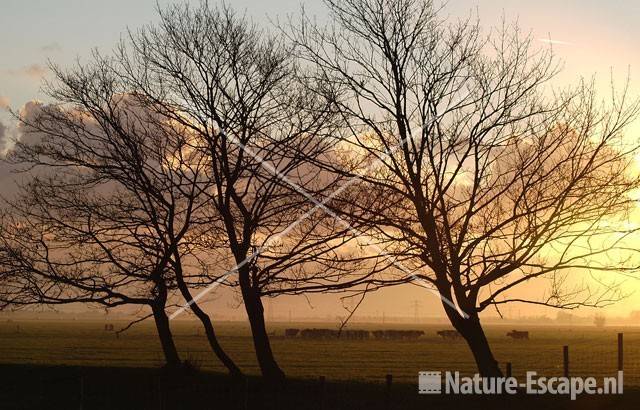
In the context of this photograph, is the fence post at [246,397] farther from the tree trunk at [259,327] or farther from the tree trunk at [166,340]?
the tree trunk at [166,340]

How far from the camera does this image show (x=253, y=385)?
80.6 ft

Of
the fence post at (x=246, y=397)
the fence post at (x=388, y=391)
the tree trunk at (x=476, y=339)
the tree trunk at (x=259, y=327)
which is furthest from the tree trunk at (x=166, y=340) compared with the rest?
the tree trunk at (x=476, y=339)

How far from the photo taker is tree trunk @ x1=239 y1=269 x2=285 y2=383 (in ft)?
82.5

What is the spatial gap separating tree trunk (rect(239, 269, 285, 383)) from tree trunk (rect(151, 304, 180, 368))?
4033mm

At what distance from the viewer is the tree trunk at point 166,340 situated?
2923cm

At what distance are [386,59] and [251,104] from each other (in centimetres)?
536

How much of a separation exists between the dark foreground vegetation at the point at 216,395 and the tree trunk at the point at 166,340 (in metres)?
0.79

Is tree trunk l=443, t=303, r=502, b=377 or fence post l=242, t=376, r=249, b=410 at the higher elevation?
tree trunk l=443, t=303, r=502, b=377

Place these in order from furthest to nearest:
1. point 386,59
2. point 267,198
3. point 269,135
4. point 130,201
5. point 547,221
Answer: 1. point 130,201
2. point 267,198
3. point 269,135
4. point 386,59
5. point 547,221

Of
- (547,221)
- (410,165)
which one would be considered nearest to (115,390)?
(410,165)

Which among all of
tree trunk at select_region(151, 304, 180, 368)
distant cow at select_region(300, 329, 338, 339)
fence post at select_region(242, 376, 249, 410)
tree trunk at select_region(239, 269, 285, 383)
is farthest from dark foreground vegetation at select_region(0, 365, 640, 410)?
distant cow at select_region(300, 329, 338, 339)

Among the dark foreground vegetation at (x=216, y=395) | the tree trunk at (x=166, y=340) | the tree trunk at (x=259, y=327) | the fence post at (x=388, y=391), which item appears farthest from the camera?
the tree trunk at (x=166, y=340)

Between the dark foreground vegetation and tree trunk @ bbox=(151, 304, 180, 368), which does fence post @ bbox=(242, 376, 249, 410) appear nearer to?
the dark foreground vegetation

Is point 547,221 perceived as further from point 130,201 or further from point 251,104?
point 130,201
